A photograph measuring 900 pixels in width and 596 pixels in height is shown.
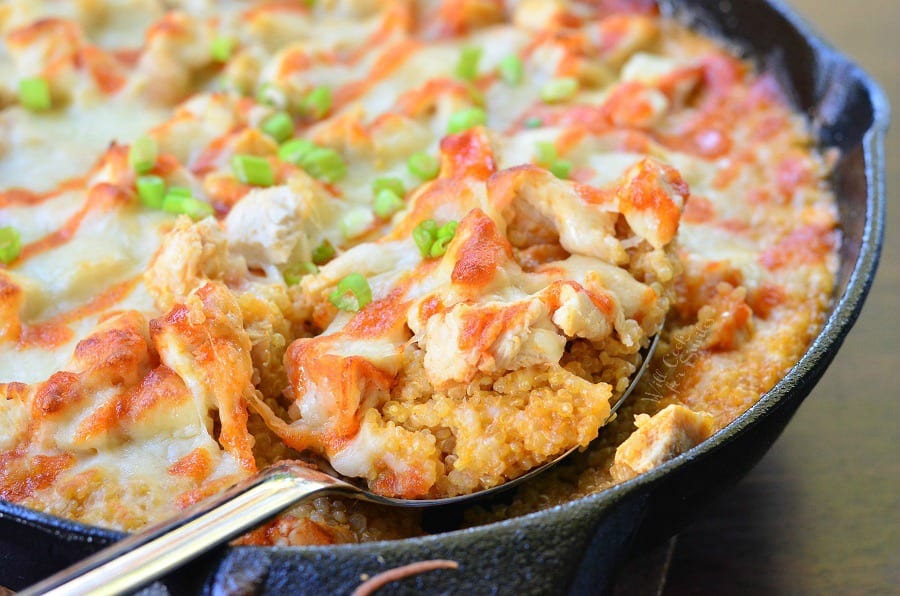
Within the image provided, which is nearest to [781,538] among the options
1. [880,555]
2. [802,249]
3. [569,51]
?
[880,555]

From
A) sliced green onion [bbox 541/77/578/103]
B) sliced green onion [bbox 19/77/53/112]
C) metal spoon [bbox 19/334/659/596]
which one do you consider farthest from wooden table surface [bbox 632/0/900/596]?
sliced green onion [bbox 19/77/53/112]

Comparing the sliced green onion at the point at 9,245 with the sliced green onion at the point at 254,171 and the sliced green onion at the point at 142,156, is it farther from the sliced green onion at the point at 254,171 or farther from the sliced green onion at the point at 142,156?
the sliced green onion at the point at 254,171

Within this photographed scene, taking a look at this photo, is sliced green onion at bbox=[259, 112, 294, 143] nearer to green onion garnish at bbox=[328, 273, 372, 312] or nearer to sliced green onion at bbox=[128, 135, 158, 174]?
sliced green onion at bbox=[128, 135, 158, 174]

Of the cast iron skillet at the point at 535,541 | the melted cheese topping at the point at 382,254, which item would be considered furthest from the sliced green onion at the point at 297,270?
the cast iron skillet at the point at 535,541

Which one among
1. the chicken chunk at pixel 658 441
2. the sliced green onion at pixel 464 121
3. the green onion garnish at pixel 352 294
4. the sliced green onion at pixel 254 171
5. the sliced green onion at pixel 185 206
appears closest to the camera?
the chicken chunk at pixel 658 441

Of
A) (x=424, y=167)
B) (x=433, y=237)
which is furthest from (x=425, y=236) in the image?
(x=424, y=167)

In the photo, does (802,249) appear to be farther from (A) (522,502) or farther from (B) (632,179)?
(A) (522,502)
